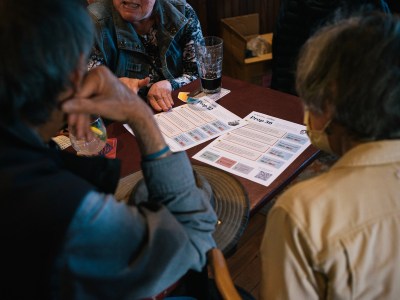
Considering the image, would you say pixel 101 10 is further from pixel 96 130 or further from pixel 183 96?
pixel 96 130

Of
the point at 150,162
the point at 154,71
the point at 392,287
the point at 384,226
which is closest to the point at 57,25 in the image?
the point at 150,162

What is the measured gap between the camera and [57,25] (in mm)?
613

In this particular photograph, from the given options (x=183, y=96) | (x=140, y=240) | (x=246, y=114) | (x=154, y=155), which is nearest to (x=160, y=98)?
(x=183, y=96)

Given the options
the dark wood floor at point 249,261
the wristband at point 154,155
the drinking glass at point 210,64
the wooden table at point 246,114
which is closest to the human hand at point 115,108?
the wristband at point 154,155

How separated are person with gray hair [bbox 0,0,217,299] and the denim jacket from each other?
112cm

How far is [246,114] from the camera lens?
1454 millimetres

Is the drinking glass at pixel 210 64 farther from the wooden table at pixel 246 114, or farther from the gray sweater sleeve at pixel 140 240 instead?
the gray sweater sleeve at pixel 140 240

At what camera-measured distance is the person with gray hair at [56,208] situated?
584 millimetres

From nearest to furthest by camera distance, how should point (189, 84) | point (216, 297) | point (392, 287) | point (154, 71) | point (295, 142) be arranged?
point (392, 287), point (216, 297), point (295, 142), point (189, 84), point (154, 71)

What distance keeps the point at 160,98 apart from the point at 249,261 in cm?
98

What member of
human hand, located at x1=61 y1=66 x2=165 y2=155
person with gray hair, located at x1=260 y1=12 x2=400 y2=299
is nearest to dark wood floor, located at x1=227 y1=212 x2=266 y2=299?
person with gray hair, located at x1=260 y1=12 x2=400 y2=299

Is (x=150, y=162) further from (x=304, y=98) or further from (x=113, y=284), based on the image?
(x=304, y=98)

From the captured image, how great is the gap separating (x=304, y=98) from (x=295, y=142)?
0.46 meters

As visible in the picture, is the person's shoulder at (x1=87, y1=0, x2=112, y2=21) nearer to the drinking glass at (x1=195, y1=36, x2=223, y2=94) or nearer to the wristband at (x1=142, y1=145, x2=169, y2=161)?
the drinking glass at (x1=195, y1=36, x2=223, y2=94)
